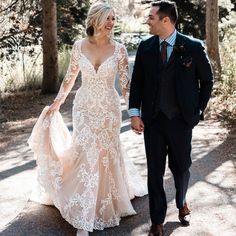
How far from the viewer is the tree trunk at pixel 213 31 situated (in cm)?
1213

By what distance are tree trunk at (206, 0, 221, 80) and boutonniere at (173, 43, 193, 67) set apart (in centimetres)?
817

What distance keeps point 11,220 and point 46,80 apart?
9096 millimetres

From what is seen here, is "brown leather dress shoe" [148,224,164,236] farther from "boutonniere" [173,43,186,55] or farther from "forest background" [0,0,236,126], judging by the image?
"forest background" [0,0,236,126]

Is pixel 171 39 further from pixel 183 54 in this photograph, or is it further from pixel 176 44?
pixel 183 54

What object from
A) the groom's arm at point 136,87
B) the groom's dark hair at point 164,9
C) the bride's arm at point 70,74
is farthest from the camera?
the bride's arm at point 70,74

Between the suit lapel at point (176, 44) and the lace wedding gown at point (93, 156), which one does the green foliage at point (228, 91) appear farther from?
the suit lapel at point (176, 44)

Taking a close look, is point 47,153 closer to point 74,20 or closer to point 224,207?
point 224,207

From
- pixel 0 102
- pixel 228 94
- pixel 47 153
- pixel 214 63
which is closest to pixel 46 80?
pixel 0 102

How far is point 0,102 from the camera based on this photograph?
12445 mm

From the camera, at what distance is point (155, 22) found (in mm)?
4094

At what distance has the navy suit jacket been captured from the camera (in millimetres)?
4105

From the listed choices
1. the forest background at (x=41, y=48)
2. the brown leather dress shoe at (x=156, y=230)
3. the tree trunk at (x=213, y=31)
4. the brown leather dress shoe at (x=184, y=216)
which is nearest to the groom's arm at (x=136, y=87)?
the brown leather dress shoe at (x=156, y=230)

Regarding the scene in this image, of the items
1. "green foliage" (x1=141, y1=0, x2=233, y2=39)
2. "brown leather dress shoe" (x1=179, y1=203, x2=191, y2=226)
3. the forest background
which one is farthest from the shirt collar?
"green foliage" (x1=141, y1=0, x2=233, y2=39)

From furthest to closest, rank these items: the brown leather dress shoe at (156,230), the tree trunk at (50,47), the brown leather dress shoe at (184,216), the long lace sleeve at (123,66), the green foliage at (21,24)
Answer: the green foliage at (21,24) → the tree trunk at (50,47) → the long lace sleeve at (123,66) → the brown leather dress shoe at (184,216) → the brown leather dress shoe at (156,230)
